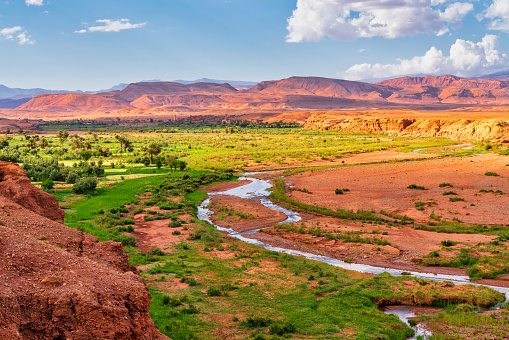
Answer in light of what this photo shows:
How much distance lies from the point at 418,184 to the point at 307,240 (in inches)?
910

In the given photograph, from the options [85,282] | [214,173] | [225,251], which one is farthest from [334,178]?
[85,282]

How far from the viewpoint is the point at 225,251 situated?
2425 cm

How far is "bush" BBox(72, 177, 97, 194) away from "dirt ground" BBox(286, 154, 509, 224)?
66.1 ft

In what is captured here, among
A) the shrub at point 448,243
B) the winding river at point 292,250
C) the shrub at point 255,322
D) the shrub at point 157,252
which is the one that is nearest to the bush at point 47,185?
the winding river at point 292,250

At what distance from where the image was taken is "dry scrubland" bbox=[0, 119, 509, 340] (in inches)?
597

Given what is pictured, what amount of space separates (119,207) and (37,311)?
1042 inches

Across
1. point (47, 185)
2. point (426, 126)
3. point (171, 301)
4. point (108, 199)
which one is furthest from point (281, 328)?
point (426, 126)

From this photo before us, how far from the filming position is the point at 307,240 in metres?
27.1

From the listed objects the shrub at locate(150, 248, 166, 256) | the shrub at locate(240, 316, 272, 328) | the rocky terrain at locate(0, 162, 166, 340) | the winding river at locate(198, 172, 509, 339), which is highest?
the rocky terrain at locate(0, 162, 166, 340)

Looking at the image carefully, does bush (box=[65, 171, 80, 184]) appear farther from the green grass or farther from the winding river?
the winding river

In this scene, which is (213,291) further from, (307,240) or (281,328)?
(307,240)

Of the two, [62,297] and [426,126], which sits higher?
[426,126]

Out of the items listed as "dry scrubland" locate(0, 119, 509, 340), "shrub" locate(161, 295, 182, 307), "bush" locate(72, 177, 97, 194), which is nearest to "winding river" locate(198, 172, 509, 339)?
"dry scrubland" locate(0, 119, 509, 340)

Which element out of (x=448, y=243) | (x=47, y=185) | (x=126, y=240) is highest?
(x=47, y=185)
